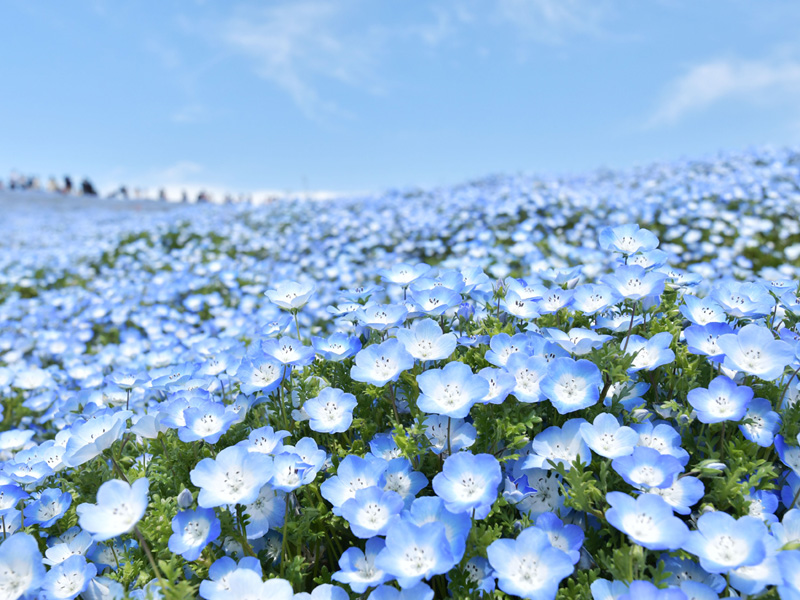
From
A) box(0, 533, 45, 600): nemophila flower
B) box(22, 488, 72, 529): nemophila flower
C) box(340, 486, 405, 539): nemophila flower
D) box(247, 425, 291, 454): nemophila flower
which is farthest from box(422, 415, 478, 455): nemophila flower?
box(22, 488, 72, 529): nemophila flower

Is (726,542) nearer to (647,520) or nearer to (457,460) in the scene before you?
(647,520)

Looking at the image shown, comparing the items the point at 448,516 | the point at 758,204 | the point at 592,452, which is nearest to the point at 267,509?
the point at 448,516

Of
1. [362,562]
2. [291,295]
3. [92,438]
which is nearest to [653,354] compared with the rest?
[362,562]

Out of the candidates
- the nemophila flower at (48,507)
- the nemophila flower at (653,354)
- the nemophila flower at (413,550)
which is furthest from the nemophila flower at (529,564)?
the nemophila flower at (48,507)

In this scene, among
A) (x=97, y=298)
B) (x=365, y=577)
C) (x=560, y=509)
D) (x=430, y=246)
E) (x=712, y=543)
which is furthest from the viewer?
(x=430, y=246)

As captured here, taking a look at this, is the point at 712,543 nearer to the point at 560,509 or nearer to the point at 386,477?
the point at 560,509

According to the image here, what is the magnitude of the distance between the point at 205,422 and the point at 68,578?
0.56m

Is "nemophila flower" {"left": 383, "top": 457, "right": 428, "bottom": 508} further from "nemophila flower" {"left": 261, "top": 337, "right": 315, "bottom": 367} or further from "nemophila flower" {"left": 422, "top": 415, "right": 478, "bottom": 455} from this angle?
"nemophila flower" {"left": 261, "top": 337, "right": 315, "bottom": 367}

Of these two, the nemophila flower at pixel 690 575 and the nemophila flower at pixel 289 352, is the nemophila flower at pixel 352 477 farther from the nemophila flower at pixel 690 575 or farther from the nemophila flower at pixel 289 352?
the nemophila flower at pixel 690 575

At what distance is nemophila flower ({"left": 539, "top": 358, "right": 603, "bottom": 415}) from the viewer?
1532mm

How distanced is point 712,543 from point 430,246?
7.43 meters

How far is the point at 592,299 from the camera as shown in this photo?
199 centimetres

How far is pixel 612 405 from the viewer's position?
1.63m

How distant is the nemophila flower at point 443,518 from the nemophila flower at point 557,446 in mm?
273
